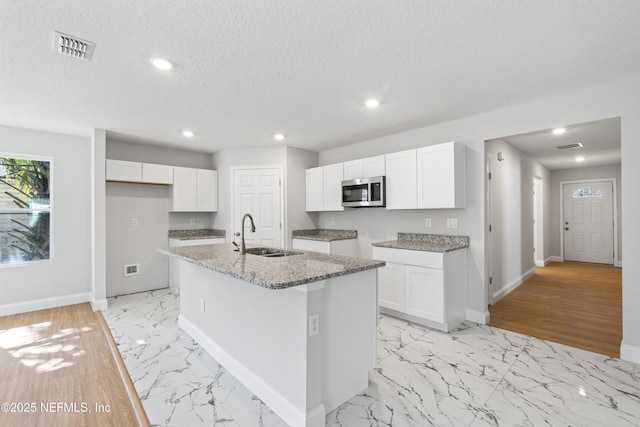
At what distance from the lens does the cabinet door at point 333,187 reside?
4613mm

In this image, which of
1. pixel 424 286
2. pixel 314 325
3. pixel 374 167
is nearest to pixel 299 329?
pixel 314 325

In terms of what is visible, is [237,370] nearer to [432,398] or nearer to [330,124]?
[432,398]

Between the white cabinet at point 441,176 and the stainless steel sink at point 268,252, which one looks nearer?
the stainless steel sink at point 268,252

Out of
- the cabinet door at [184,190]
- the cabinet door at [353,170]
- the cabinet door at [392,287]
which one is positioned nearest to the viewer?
the cabinet door at [392,287]

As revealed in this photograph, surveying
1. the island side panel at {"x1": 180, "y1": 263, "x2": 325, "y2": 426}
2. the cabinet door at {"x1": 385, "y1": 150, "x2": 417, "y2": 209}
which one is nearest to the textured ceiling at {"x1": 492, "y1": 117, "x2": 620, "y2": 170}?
the cabinet door at {"x1": 385, "y1": 150, "x2": 417, "y2": 209}

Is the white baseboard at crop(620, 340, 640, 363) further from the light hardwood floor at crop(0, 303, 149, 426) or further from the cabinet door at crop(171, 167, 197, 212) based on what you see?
the cabinet door at crop(171, 167, 197, 212)

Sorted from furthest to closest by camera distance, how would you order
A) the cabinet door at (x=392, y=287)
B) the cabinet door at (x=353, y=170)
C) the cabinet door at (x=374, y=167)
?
the cabinet door at (x=353, y=170) → the cabinet door at (x=374, y=167) → the cabinet door at (x=392, y=287)

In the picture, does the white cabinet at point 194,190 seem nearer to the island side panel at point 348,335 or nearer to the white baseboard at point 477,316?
the island side panel at point 348,335

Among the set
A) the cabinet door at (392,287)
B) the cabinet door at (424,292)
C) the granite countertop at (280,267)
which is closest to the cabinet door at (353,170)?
the cabinet door at (392,287)

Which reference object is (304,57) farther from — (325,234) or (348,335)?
(325,234)

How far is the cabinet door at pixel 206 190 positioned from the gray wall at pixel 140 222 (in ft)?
1.11

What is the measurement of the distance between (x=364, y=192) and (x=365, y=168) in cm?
35

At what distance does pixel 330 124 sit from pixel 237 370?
2834 millimetres

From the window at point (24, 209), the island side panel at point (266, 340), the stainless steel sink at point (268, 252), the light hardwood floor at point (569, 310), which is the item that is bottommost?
the light hardwood floor at point (569, 310)
